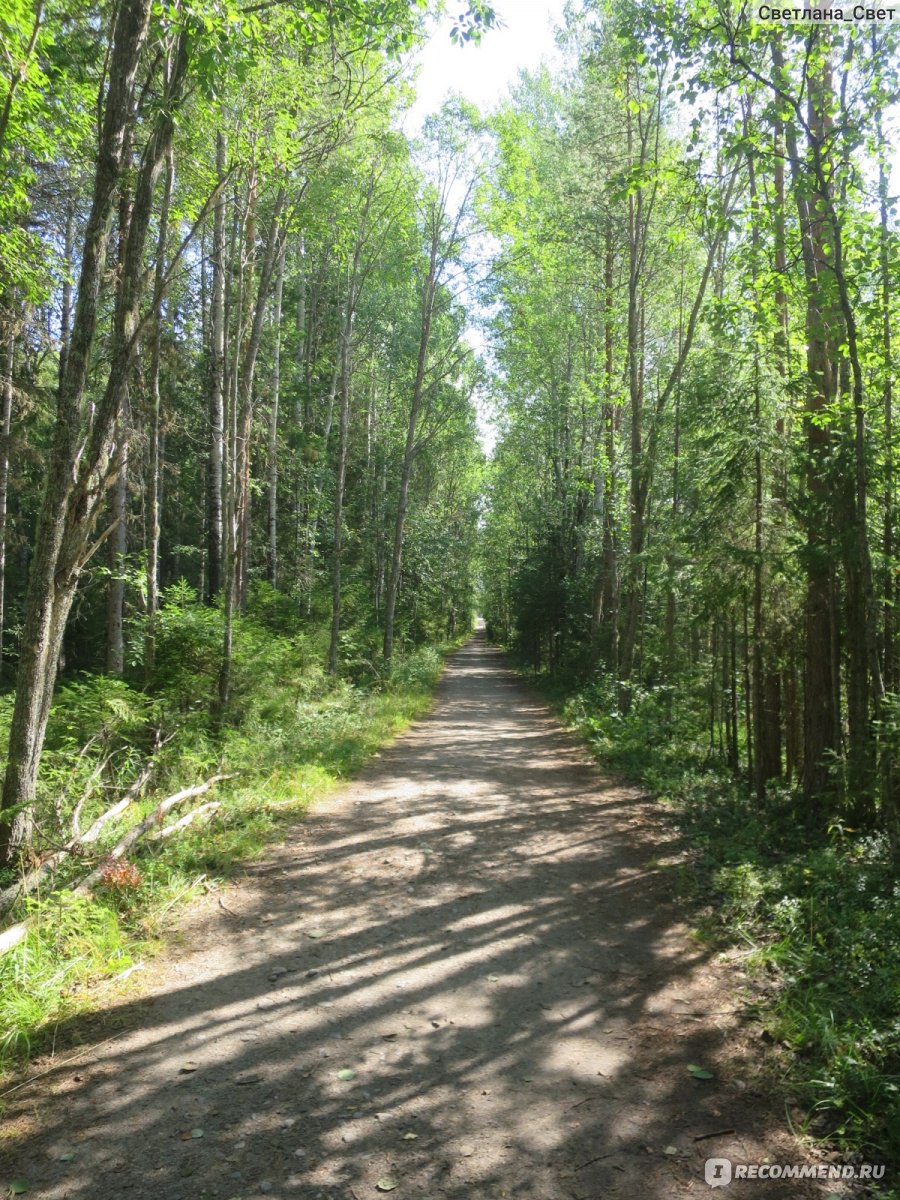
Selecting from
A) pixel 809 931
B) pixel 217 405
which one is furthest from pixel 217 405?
pixel 809 931

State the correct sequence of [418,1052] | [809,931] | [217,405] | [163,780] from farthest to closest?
1. [217,405]
2. [163,780]
3. [809,931]
4. [418,1052]

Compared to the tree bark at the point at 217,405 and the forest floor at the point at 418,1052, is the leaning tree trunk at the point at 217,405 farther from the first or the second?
the forest floor at the point at 418,1052

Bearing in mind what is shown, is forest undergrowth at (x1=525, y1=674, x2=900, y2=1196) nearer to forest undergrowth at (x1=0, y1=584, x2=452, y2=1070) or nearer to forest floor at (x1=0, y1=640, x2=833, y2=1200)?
forest floor at (x1=0, y1=640, x2=833, y2=1200)

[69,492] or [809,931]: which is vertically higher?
[69,492]

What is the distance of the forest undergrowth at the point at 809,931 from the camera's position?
Result: 3174 millimetres

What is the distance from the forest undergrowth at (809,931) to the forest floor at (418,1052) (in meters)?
0.22

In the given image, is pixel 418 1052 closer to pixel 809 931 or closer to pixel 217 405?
pixel 809 931

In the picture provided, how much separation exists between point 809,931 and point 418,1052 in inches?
112

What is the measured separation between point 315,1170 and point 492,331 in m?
19.3

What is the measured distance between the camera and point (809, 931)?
472 cm

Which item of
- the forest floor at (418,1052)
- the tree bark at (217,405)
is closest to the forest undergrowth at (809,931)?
the forest floor at (418,1052)

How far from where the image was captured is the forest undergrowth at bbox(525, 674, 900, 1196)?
3174 millimetres

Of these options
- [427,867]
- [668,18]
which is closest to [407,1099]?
[427,867]

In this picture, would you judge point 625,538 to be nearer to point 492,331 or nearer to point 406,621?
point 492,331
